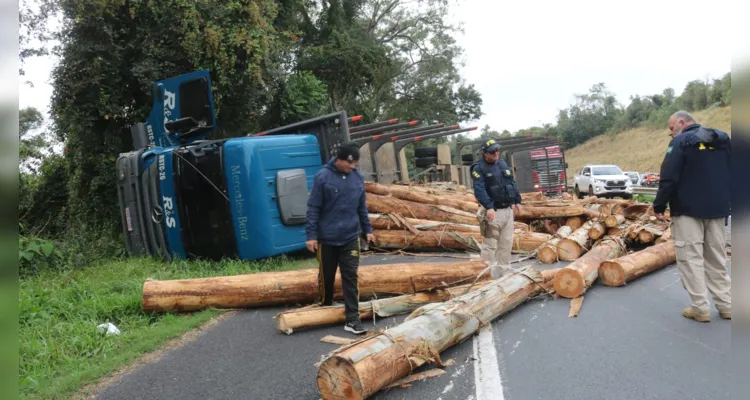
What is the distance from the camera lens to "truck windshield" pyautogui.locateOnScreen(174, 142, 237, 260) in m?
8.13

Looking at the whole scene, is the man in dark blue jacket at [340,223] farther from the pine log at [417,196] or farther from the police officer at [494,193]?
the pine log at [417,196]

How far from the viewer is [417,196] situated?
11.2m

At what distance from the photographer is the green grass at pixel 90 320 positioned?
437 cm

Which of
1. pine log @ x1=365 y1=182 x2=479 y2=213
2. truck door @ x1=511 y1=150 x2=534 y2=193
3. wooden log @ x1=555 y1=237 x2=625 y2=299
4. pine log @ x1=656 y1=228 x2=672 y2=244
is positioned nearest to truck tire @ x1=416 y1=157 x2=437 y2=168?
truck door @ x1=511 y1=150 x2=534 y2=193

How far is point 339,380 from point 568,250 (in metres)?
5.90

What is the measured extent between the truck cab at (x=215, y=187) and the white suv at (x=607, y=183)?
64.8 feet

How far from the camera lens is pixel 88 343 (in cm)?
508

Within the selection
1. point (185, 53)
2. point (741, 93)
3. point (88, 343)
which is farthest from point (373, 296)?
point (185, 53)

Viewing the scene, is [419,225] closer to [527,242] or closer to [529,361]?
[527,242]

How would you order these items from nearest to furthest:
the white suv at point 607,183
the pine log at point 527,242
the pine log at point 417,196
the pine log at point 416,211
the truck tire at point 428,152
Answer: the pine log at point 527,242, the pine log at point 416,211, the pine log at point 417,196, the truck tire at point 428,152, the white suv at point 607,183

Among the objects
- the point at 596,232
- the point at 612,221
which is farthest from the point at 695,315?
the point at 612,221

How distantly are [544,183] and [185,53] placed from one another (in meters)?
16.1

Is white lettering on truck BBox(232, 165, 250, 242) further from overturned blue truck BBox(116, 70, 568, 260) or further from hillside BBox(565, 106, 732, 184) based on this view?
hillside BBox(565, 106, 732, 184)

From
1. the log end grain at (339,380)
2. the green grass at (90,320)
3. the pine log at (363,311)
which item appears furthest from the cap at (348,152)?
the green grass at (90,320)
